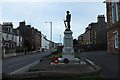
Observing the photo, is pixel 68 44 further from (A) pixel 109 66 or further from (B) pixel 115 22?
(B) pixel 115 22

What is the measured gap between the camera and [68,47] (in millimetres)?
12875

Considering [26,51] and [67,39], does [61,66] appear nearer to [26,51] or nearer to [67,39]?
[67,39]

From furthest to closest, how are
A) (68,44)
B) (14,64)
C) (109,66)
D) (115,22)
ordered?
(115,22) < (14,64) < (68,44) < (109,66)

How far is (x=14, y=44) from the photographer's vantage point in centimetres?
4003

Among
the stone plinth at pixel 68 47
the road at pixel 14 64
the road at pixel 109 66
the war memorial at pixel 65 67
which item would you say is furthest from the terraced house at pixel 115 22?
the road at pixel 14 64

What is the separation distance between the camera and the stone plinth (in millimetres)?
12416

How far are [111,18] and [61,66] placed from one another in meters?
17.4

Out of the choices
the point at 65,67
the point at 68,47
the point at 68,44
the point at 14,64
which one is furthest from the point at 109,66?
the point at 14,64

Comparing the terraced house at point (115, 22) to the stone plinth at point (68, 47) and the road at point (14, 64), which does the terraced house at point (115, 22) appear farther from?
the road at point (14, 64)

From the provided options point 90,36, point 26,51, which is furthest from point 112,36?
point 26,51

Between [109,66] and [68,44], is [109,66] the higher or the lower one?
the lower one

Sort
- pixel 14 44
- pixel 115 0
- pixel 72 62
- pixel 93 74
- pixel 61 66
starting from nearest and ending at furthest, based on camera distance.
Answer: pixel 93 74 → pixel 61 66 → pixel 72 62 → pixel 115 0 → pixel 14 44

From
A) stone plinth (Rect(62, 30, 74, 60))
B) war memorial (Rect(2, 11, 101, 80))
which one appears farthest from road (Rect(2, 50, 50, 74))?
stone plinth (Rect(62, 30, 74, 60))

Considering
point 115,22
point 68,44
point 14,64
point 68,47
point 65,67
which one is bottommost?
point 14,64
